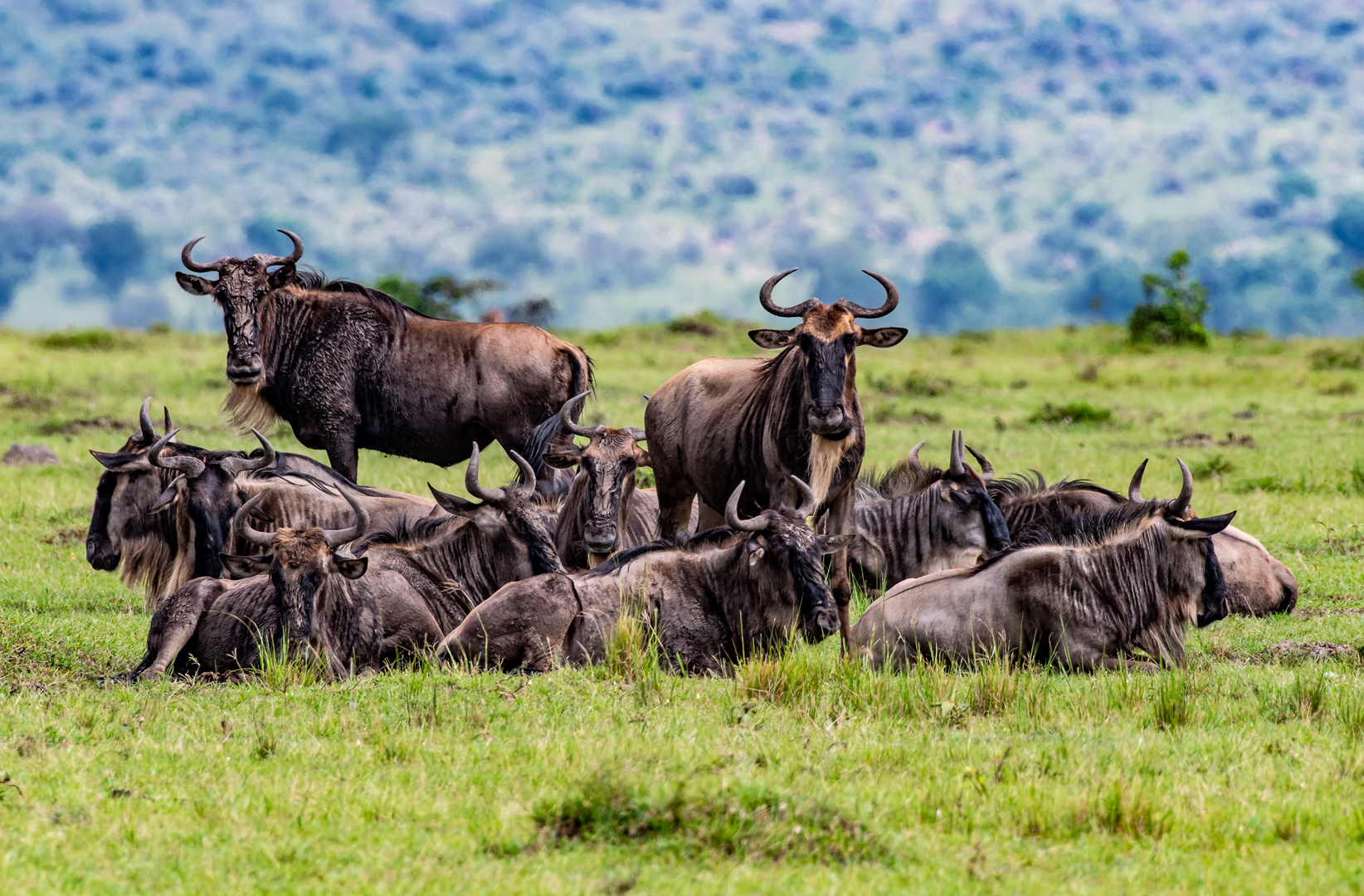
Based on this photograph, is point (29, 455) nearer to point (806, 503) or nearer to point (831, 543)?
point (806, 503)

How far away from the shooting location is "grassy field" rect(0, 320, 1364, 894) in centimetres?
452

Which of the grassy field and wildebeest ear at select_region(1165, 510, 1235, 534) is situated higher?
wildebeest ear at select_region(1165, 510, 1235, 534)

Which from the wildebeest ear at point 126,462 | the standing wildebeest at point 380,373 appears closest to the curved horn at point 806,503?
the standing wildebeest at point 380,373

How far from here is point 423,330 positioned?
11914 mm

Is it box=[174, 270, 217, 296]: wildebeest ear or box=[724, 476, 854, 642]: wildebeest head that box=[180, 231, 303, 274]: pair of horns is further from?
box=[724, 476, 854, 642]: wildebeest head

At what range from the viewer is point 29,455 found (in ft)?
55.1

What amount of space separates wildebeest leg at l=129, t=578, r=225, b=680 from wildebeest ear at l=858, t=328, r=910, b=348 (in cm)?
427

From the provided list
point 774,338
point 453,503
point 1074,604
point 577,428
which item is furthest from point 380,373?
point 1074,604

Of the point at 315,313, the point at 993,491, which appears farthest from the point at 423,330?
the point at 993,491

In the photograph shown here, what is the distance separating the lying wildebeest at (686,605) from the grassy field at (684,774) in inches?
12.7

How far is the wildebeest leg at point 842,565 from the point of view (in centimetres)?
852

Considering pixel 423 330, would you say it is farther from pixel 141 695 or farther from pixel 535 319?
pixel 535 319

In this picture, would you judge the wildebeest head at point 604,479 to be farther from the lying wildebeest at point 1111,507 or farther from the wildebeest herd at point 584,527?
the lying wildebeest at point 1111,507

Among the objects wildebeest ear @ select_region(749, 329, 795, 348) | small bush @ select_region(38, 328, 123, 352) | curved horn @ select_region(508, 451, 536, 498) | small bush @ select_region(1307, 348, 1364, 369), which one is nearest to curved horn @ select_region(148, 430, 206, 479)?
curved horn @ select_region(508, 451, 536, 498)
